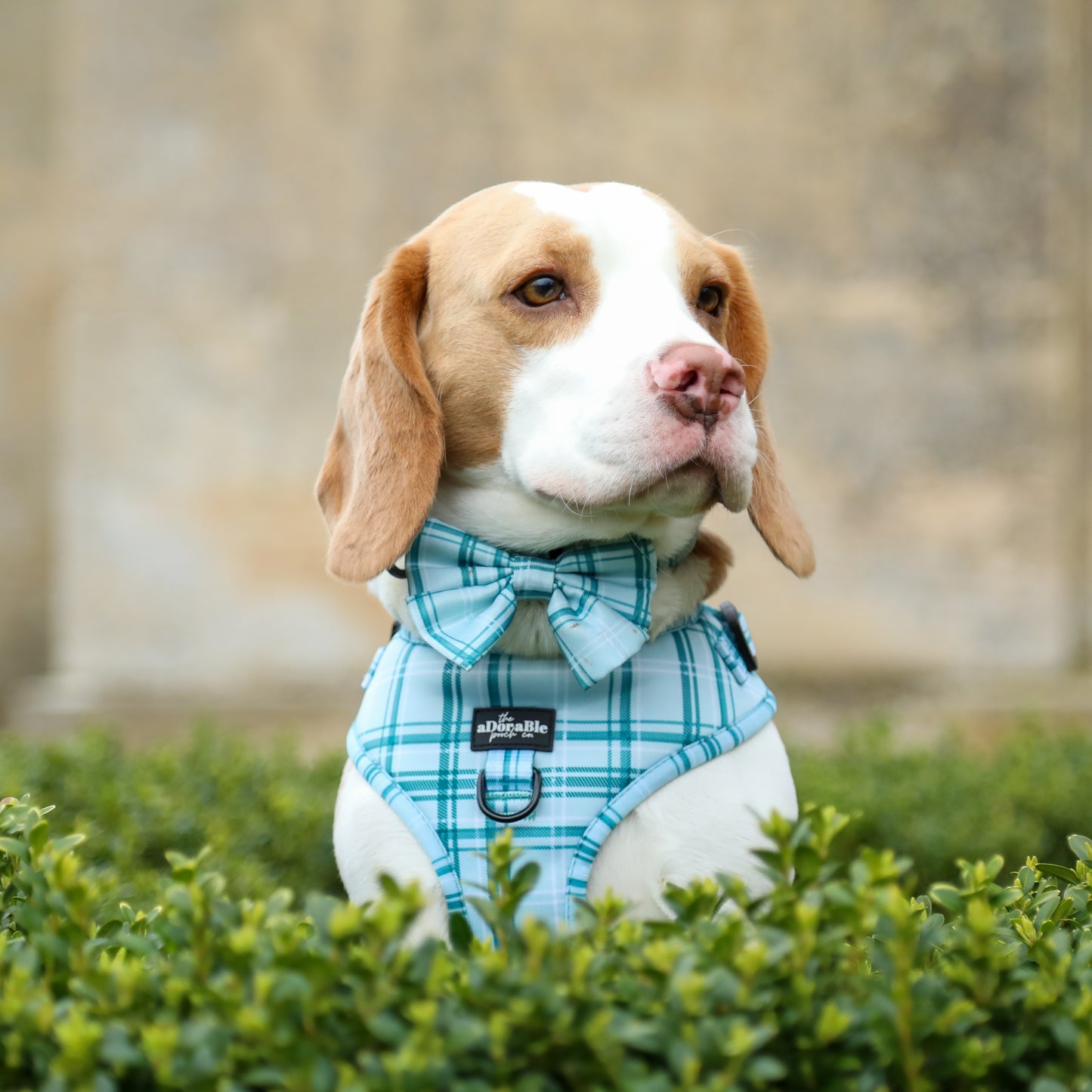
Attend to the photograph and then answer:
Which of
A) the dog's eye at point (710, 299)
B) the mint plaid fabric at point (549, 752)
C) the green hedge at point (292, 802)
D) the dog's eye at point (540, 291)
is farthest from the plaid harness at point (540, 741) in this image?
the green hedge at point (292, 802)

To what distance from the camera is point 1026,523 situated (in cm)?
730

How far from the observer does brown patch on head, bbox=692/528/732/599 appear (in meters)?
2.58

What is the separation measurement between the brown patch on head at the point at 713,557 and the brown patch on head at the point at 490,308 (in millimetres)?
448

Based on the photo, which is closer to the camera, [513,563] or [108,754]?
[513,563]

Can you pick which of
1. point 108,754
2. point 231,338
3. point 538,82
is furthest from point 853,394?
point 108,754

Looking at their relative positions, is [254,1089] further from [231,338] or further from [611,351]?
[231,338]

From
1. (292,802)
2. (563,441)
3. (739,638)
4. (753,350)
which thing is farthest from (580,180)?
(563,441)

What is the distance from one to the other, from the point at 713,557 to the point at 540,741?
22.6 inches

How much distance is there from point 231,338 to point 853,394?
3418 millimetres

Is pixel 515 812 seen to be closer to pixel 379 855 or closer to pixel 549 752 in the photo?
pixel 549 752

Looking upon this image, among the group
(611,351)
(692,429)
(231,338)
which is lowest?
(692,429)

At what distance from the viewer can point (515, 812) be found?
86.7 inches

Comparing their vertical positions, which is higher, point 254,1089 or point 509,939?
point 509,939

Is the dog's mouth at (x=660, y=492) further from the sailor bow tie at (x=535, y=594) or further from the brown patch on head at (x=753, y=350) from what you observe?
the brown patch on head at (x=753, y=350)
